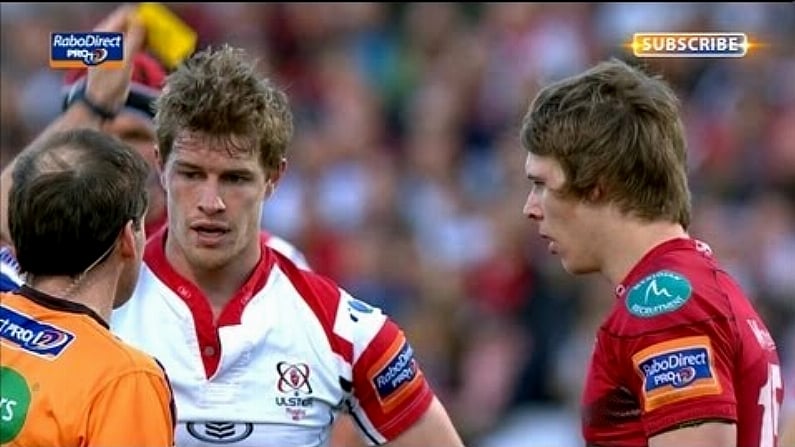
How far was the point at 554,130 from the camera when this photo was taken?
3922 mm

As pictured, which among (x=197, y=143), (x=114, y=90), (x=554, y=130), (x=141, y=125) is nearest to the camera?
(x=554, y=130)

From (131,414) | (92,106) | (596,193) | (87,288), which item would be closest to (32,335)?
(87,288)

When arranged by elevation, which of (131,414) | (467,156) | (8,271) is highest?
(131,414)

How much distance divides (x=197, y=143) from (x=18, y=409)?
1.14 m

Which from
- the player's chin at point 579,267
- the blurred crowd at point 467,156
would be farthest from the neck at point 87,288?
the blurred crowd at point 467,156

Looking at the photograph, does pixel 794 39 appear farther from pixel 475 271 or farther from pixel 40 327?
pixel 40 327

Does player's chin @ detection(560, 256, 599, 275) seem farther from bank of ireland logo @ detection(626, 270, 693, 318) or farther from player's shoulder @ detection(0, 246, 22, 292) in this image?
player's shoulder @ detection(0, 246, 22, 292)

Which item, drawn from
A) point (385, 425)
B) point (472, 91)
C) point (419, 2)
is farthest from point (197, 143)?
point (419, 2)

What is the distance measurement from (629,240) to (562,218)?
17cm

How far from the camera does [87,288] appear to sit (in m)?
3.65

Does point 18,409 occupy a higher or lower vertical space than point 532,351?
higher

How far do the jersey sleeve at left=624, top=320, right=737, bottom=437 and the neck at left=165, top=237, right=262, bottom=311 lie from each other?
1.27m

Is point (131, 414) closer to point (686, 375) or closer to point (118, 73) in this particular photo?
point (686, 375)

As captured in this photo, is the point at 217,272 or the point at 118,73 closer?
the point at 217,272
